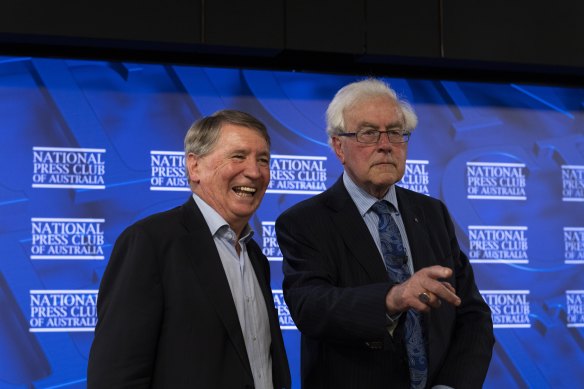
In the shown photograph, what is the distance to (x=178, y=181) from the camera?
4328 millimetres

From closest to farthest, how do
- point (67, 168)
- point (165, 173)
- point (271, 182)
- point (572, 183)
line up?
point (67, 168)
point (165, 173)
point (271, 182)
point (572, 183)

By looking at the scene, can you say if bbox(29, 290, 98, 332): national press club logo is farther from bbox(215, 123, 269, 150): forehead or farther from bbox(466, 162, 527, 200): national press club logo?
bbox(215, 123, 269, 150): forehead

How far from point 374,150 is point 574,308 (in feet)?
9.13

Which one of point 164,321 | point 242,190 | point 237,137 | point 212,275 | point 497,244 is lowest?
point 164,321

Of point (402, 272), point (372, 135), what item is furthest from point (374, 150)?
point (402, 272)

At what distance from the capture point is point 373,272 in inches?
89.8

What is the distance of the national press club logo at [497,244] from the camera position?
464cm

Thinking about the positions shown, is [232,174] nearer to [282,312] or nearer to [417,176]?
[282,312]

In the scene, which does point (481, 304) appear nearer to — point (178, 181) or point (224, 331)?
point (224, 331)

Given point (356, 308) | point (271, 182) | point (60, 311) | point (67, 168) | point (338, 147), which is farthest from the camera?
point (271, 182)

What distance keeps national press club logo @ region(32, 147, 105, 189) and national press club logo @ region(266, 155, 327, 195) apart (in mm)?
876

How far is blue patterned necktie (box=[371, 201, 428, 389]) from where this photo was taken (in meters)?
2.26

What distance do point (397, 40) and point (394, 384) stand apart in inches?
105

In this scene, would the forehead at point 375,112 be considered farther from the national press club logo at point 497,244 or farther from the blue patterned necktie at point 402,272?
the national press club logo at point 497,244
